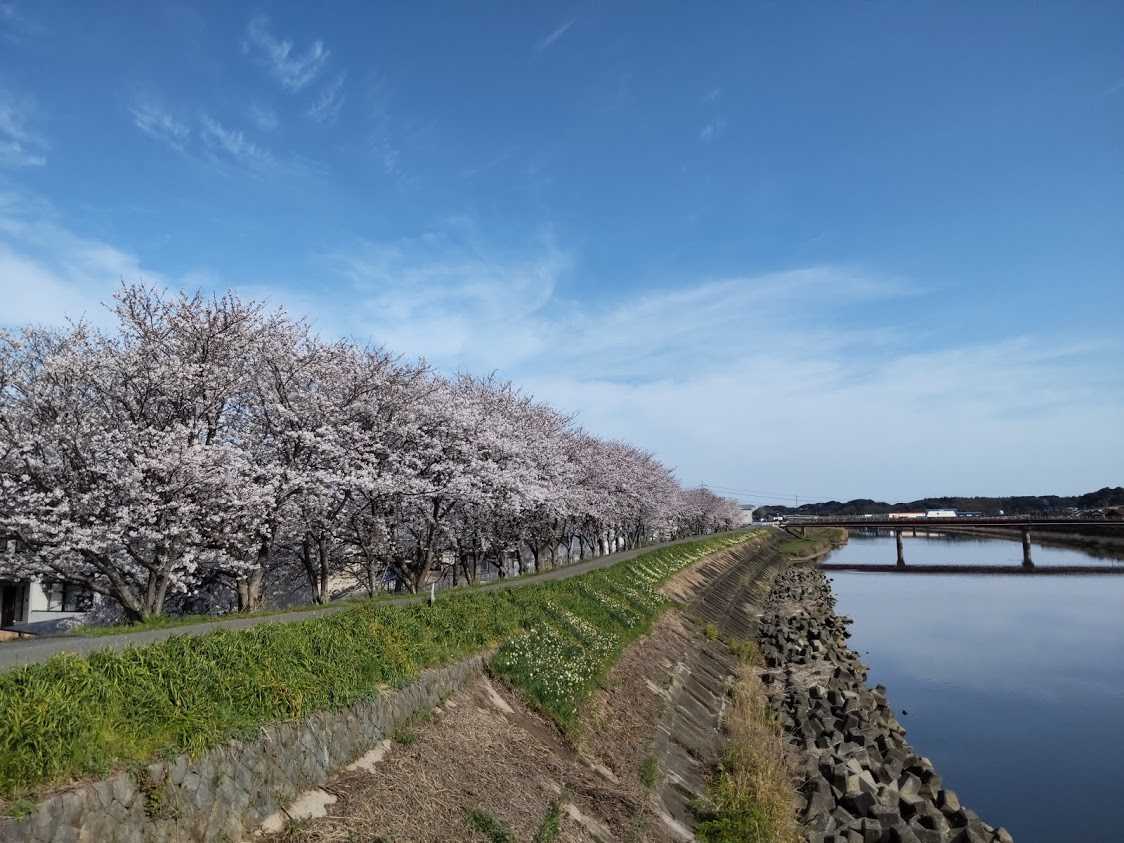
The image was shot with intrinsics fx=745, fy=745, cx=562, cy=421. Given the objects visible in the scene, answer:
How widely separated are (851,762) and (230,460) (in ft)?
66.7

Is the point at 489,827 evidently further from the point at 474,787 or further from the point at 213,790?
the point at 213,790

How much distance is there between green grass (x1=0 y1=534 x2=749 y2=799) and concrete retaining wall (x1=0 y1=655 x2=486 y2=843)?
22 cm

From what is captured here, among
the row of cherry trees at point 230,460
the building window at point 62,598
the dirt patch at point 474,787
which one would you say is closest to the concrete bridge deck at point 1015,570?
the row of cherry trees at point 230,460

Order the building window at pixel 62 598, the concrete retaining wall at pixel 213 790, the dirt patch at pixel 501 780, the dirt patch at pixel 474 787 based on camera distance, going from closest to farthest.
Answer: the concrete retaining wall at pixel 213 790, the dirt patch at pixel 474 787, the dirt patch at pixel 501 780, the building window at pixel 62 598

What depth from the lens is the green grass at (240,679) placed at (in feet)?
24.4

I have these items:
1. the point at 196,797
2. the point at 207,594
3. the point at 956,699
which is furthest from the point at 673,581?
the point at 196,797

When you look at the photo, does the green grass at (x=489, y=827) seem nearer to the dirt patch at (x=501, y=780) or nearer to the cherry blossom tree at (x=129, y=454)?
the dirt patch at (x=501, y=780)

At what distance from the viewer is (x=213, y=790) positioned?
328 inches

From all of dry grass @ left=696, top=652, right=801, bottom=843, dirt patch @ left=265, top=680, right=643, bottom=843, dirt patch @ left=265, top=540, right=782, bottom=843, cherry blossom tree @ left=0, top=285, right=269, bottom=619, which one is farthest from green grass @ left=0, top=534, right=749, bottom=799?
cherry blossom tree @ left=0, top=285, right=269, bottom=619

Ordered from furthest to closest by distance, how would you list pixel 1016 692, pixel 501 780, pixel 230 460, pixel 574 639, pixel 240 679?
pixel 1016 692 → pixel 230 460 → pixel 574 639 → pixel 501 780 → pixel 240 679

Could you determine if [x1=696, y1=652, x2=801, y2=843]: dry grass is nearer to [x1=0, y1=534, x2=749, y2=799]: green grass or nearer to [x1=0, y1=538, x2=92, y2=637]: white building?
[x1=0, y1=534, x2=749, y2=799]: green grass

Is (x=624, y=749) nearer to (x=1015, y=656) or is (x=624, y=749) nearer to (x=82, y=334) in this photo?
(x=82, y=334)

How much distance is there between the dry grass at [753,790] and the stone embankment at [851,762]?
55 cm

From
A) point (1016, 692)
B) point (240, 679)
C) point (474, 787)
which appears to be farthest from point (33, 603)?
point (1016, 692)
